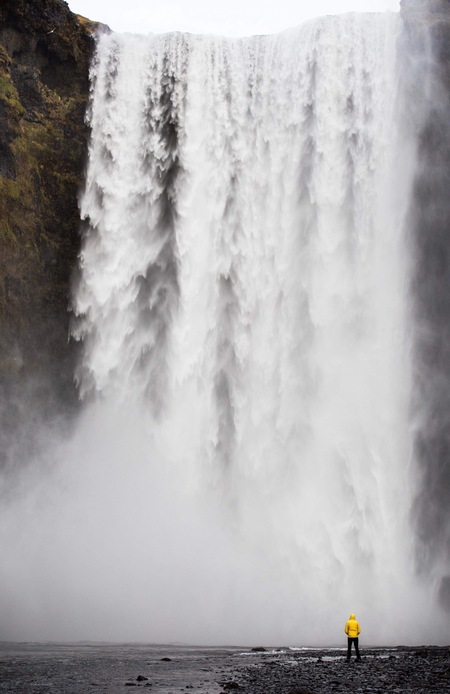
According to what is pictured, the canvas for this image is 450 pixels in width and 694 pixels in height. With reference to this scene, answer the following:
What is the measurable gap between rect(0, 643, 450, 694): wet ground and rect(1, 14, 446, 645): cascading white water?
197 inches

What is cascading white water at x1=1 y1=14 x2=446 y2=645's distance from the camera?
86.6 ft

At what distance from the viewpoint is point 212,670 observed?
52.0ft

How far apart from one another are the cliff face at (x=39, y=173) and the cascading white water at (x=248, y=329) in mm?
843

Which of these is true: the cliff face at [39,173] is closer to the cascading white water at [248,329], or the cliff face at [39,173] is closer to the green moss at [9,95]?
the green moss at [9,95]

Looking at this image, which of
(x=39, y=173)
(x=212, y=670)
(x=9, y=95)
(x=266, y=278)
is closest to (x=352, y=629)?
(x=212, y=670)

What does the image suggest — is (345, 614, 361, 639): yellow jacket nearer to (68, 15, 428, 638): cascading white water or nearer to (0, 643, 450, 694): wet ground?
(0, 643, 450, 694): wet ground

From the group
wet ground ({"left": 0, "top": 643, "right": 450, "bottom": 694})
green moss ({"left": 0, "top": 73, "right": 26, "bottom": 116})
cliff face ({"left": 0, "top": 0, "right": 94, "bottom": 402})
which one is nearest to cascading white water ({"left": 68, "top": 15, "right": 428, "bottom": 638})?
cliff face ({"left": 0, "top": 0, "right": 94, "bottom": 402})

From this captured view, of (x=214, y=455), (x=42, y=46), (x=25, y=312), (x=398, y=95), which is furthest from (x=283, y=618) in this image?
(x=42, y=46)

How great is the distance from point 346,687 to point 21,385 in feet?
61.2

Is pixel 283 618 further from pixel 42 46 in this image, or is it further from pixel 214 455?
pixel 42 46

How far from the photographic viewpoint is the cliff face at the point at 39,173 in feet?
96.9

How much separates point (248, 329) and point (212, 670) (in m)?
15.6

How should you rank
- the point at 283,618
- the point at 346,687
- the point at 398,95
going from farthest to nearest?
1. the point at 398,95
2. the point at 283,618
3. the point at 346,687

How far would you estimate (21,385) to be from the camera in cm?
2922
